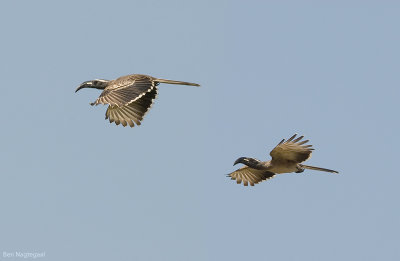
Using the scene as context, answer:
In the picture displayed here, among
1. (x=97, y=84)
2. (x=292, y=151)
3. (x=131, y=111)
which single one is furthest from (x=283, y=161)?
(x=97, y=84)

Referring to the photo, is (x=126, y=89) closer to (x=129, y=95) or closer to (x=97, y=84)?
(x=129, y=95)

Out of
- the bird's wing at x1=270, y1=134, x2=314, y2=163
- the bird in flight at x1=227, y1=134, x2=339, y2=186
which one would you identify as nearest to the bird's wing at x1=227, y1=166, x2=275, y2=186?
the bird in flight at x1=227, y1=134, x2=339, y2=186

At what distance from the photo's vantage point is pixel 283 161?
31266 millimetres

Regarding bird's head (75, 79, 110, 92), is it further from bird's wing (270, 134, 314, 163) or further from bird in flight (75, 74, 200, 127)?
bird's wing (270, 134, 314, 163)

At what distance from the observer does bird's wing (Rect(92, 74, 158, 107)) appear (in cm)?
2972

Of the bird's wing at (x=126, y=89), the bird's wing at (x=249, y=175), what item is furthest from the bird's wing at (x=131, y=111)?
the bird's wing at (x=249, y=175)

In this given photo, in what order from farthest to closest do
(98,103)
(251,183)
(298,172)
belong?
(251,183) → (298,172) → (98,103)

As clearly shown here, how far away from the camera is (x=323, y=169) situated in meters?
31.4

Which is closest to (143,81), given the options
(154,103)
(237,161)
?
(154,103)

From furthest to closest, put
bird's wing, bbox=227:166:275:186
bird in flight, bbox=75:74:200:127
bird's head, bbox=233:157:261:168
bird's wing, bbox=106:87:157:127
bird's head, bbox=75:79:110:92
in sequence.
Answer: bird's wing, bbox=227:166:275:186
bird's head, bbox=233:157:261:168
bird's head, bbox=75:79:110:92
bird's wing, bbox=106:87:157:127
bird in flight, bbox=75:74:200:127

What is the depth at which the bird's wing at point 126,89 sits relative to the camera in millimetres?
29719

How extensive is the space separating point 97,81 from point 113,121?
1.62 m

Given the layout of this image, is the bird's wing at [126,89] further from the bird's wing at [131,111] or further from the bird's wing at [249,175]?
the bird's wing at [249,175]

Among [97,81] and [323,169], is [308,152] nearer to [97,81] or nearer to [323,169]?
[323,169]
